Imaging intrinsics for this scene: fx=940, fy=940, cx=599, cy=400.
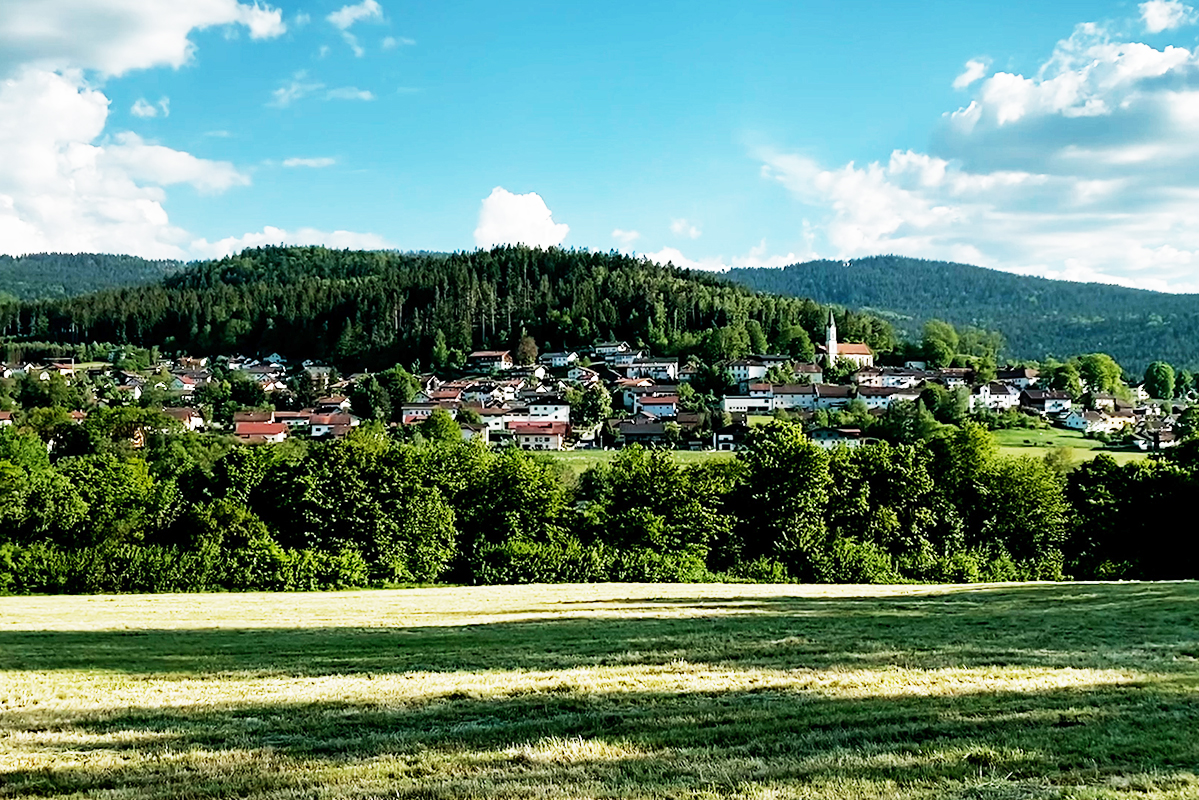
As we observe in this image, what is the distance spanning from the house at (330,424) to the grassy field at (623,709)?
378ft

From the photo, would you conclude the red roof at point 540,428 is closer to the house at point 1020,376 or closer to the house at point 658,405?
the house at point 658,405

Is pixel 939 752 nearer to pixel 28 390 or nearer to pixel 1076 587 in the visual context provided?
pixel 1076 587

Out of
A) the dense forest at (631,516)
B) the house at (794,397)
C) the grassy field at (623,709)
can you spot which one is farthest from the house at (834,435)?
the grassy field at (623,709)

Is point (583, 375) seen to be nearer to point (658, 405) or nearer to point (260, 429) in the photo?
point (658, 405)

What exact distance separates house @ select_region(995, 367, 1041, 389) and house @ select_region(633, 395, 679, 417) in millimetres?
72031

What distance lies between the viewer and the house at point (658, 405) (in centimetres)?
14788

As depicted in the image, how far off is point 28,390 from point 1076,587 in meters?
165

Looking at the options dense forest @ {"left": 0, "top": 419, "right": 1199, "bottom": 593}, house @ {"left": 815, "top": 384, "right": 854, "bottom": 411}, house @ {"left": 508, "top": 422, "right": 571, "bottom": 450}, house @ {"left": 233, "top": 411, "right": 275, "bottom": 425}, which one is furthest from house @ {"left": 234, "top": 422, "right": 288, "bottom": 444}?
house @ {"left": 815, "top": 384, "right": 854, "bottom": 411}

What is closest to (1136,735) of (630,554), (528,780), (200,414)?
(528,780)

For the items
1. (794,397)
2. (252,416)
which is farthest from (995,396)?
(252,416)

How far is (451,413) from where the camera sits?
148 meters

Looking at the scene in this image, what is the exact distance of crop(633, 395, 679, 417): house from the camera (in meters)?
148

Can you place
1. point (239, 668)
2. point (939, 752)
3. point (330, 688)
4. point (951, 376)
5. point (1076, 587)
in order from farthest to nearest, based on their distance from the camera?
point (951, 376) → point (1076, 587) → point (239, 668) → point (330, 688) → point (939, 752)

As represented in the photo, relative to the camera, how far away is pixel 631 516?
52375mm
